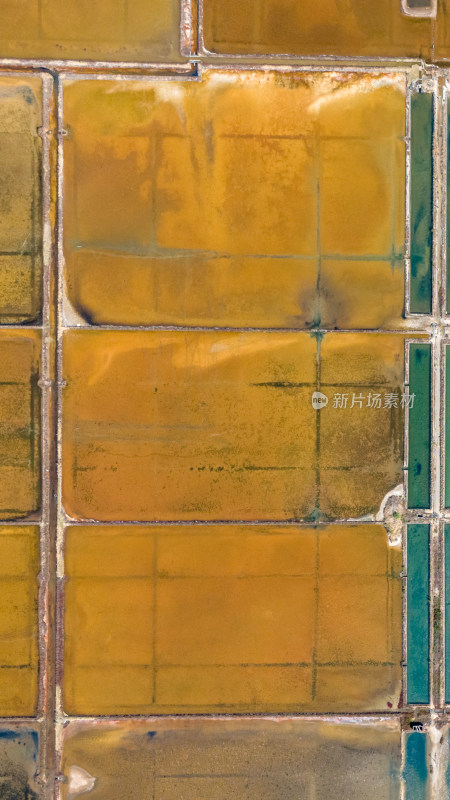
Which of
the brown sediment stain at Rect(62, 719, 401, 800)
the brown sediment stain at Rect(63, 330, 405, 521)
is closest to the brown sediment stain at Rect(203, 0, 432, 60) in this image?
the brown sediment stain at Rect(63, 330, 405, 521)

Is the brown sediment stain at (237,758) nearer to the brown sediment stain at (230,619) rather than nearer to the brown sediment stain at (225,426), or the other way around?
the brown sediment stain at (230,619)

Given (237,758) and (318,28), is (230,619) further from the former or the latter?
(318,28)

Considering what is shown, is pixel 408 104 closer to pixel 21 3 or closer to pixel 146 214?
pixel 146 214

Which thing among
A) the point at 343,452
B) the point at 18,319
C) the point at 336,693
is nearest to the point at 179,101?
the point at 18,319

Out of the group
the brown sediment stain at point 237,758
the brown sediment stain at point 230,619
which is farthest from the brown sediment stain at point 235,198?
the brown sediment stain at point 237,758

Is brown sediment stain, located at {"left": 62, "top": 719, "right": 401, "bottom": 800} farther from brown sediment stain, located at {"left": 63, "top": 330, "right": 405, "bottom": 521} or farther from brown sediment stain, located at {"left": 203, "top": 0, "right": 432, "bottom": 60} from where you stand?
brown sediment stain, located at {"left": 203, "top": 0, "right": 432, "bottom": 60}
